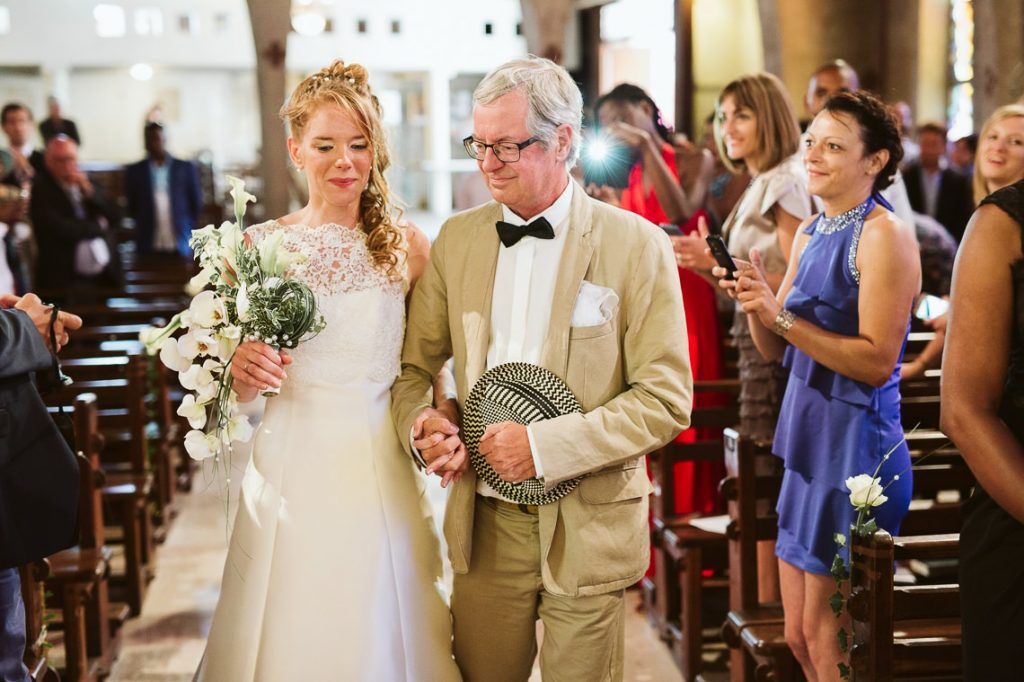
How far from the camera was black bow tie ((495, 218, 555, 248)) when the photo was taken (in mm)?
2432

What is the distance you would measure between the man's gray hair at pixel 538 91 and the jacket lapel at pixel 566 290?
8.3 inches

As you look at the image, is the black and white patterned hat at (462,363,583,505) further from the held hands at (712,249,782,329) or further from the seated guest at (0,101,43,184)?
the seated guest at (0,101,43,184)

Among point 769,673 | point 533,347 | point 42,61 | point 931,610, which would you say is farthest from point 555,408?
point 42,61

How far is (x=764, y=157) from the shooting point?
12.3 feet

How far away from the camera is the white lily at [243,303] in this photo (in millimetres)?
2438

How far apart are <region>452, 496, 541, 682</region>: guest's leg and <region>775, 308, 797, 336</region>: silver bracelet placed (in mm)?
841

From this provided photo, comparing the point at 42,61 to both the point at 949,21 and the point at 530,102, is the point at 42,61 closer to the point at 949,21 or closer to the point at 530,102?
the point at 949,21

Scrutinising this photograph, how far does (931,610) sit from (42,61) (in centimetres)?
2250

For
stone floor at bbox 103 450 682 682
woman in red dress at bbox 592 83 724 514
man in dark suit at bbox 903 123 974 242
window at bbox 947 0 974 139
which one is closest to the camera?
stone floor at bbox 103 450 682 682

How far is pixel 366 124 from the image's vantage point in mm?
2773

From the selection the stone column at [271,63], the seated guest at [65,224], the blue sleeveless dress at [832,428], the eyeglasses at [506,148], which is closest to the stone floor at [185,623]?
the blue sleeveless dress at [832,428]

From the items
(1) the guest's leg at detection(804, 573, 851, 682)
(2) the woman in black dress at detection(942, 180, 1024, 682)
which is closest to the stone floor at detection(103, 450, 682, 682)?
(1) the guest's leg at detection(804, 573, 851, 682)

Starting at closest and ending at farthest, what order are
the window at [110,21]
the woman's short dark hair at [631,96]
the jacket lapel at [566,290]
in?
the jacket lapel at [566,290], the woman's short dark hair at [631,96], the window at [110,21]

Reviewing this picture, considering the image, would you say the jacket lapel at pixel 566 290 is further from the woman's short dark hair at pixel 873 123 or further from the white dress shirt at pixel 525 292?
the woman's short dark hair at pixel 873 123
